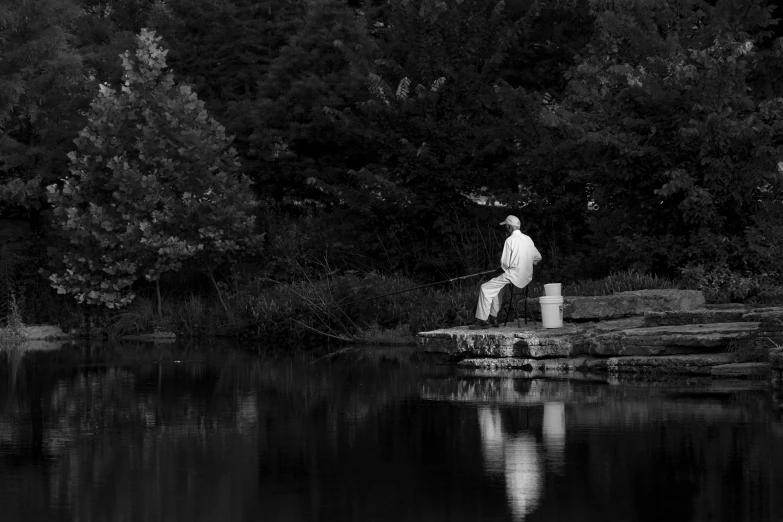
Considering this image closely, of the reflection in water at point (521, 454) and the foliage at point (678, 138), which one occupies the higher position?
the foliage at point (678, 138)

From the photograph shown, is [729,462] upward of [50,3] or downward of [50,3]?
downward

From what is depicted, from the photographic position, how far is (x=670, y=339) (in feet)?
57.3

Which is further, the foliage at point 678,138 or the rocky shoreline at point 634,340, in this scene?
the foliage at point 678,138

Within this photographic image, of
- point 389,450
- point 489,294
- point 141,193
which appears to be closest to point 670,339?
point 489,294

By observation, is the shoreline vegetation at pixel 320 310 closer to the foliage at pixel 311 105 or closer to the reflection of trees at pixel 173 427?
the foliage at pixel 311 105

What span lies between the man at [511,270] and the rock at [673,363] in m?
3.10

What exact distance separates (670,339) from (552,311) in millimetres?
2751

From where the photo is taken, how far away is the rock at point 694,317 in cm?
1841

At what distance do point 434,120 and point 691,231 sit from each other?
843cm

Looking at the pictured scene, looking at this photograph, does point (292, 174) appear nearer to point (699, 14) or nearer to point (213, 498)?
point (699, 14)

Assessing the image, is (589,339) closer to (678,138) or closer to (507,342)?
(507,342)

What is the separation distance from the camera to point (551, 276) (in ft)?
90.5

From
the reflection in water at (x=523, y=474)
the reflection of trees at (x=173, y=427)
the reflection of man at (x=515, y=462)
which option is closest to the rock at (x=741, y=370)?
the reflection of trees at (x=173, y=427)

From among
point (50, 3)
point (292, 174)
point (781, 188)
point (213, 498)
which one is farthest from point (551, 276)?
point (213, 498)
